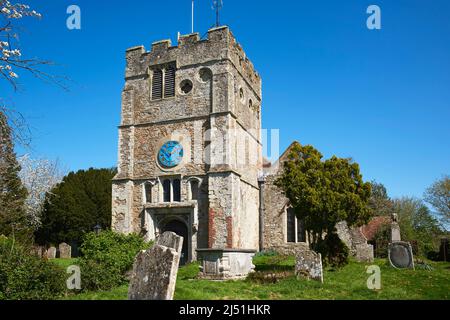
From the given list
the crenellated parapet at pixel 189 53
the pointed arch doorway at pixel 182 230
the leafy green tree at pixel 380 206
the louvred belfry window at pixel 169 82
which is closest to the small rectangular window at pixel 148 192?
the pointed arch doorway at pixel 182 230

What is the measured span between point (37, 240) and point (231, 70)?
23.0 meters

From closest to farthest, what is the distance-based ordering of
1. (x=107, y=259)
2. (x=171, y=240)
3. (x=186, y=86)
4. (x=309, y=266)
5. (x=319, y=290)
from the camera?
(x=171, y=240)
(x=319, y=290)
(x=309, y=266)
(x=107, y=259)
(x=186, y=86)

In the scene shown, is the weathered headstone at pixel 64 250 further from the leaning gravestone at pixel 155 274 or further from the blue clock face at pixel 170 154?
the leaning gravestone at pixel 155 274

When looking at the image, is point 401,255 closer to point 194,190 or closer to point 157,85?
point 194,190

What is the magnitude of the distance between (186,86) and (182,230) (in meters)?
8.01

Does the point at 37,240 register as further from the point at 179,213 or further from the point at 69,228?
the point at 179,213

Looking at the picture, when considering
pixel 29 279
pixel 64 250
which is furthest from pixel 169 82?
pixel 64 250

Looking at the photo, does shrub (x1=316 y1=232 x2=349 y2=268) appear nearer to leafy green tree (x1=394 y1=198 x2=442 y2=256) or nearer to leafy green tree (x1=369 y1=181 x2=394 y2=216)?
leafy green tree (x1=394 y1=198 x2=442 y2=256)

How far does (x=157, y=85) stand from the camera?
24234mm

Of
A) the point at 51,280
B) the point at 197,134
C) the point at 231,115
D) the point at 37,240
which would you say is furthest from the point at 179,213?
the point at 37,240

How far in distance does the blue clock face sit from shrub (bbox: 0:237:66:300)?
496 inches

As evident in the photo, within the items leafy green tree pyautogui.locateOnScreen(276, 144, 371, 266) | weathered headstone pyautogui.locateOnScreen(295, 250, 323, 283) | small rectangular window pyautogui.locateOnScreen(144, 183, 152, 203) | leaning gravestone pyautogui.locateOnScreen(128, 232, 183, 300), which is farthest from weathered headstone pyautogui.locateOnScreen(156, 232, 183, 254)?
small rectangular window pyautogui.locateOnScreen(144, 183, 152, 203)

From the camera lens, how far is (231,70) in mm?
23000

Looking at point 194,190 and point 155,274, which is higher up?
point 194,190
